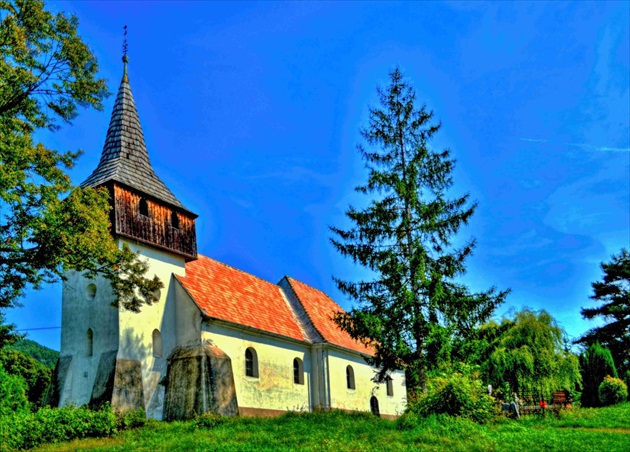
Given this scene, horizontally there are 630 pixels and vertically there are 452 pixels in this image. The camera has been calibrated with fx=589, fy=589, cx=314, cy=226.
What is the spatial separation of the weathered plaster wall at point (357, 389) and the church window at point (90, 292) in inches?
483

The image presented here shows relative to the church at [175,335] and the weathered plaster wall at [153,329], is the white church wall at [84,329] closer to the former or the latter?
the church at [175,335]

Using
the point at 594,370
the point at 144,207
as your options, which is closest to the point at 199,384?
the point at 144,207

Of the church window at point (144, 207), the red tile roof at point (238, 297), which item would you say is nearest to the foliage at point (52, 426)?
the red tile roof at point (238, 297)

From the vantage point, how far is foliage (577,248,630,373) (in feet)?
155

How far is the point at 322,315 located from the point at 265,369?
315 inches

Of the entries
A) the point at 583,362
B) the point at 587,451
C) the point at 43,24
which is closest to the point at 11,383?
the point at 43,24

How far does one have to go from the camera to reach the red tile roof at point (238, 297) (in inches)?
1000

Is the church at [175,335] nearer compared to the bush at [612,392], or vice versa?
the church at [175,335]

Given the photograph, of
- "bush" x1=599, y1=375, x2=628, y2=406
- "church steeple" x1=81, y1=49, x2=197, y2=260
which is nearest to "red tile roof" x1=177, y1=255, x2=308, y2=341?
"church steeple" x1=81, y1=49, x2=197, y2=260

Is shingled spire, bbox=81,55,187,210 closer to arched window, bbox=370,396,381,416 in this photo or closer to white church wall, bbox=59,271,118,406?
white church wall, bbox=59,271,118,406

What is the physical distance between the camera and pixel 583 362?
1344 inches

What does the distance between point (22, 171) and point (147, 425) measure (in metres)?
8.85

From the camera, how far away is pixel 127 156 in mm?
26078

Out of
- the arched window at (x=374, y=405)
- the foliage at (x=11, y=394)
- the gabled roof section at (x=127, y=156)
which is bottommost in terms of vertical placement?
the arched window at (x=374, y=405)
